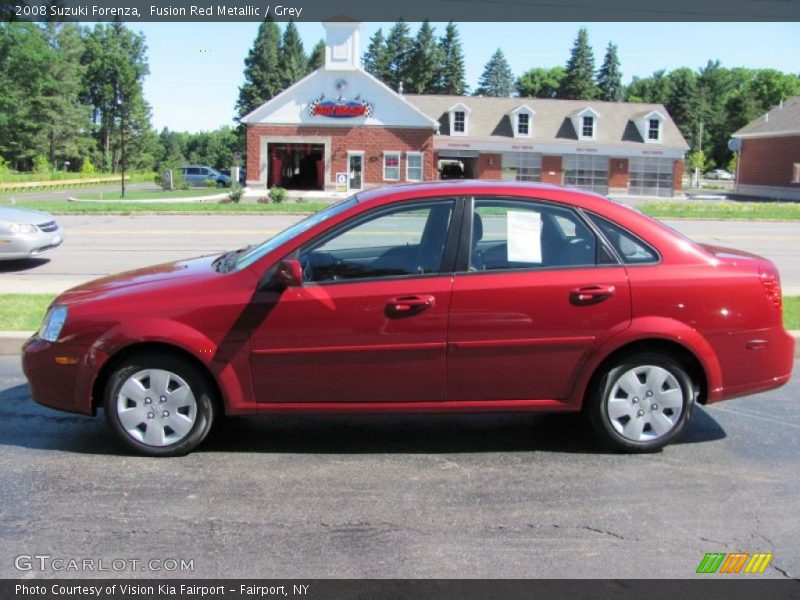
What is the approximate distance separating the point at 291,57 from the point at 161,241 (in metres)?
73.8

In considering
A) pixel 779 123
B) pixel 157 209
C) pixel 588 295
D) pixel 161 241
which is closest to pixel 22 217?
pixel 161 241

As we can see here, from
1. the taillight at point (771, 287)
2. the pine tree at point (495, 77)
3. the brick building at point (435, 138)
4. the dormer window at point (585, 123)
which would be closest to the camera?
the taillight at point (771, 287)

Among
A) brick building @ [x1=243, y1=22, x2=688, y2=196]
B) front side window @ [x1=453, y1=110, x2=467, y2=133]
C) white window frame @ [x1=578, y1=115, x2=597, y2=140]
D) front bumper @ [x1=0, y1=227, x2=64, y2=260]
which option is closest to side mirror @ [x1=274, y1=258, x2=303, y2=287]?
front bumper @ [x1=0, y1=227, x2=64, y2=260]

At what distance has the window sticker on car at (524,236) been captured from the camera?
493cm

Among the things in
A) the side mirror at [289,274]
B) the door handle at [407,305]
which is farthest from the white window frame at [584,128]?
the side mirror at [289,274]

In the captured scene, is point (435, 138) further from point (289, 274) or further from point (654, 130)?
point (289, 274)

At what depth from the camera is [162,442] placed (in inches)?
191

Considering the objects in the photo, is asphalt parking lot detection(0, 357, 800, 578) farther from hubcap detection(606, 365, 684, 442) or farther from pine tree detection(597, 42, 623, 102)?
pine tree detection(597, 42, 623, 102)

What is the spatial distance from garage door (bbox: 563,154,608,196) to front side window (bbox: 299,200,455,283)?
161 feet

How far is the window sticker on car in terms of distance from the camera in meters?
4.93

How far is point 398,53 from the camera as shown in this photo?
96875mm

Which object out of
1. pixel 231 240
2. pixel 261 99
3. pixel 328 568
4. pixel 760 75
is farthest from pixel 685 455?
pixel 760 75

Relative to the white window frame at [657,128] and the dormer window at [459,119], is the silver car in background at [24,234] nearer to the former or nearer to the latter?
the dormer window at [459,119]

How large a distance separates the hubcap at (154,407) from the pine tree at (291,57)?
83.8m
